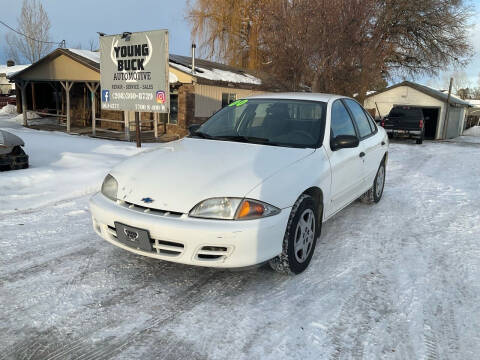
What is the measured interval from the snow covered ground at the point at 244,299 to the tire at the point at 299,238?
128 mm

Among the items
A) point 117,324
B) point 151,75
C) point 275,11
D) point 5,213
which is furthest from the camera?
point 275,11

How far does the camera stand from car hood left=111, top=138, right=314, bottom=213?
2910 millimetres

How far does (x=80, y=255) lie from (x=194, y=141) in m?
1.59

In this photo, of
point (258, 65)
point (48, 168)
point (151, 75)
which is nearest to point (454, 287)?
point (48, 168)

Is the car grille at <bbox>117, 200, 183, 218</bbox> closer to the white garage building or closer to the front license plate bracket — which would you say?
the front license plate bracket

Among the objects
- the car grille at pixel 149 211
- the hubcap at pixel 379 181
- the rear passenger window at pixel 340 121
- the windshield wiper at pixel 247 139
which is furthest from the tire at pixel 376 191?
the car grille at pixel 149 211

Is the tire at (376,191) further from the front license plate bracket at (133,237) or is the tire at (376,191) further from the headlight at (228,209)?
the front license plate bracket at (133,237)

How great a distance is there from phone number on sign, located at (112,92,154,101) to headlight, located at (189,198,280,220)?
7.38 metres

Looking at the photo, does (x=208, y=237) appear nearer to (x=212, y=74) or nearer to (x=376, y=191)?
(x=376, y=191)

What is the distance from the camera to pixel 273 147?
3.64 metres

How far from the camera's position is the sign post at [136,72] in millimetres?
9258

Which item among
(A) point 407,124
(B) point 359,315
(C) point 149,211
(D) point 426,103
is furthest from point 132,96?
(D) point 426,103

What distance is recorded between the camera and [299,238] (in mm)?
3342

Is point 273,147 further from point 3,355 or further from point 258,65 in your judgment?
point 258,65
